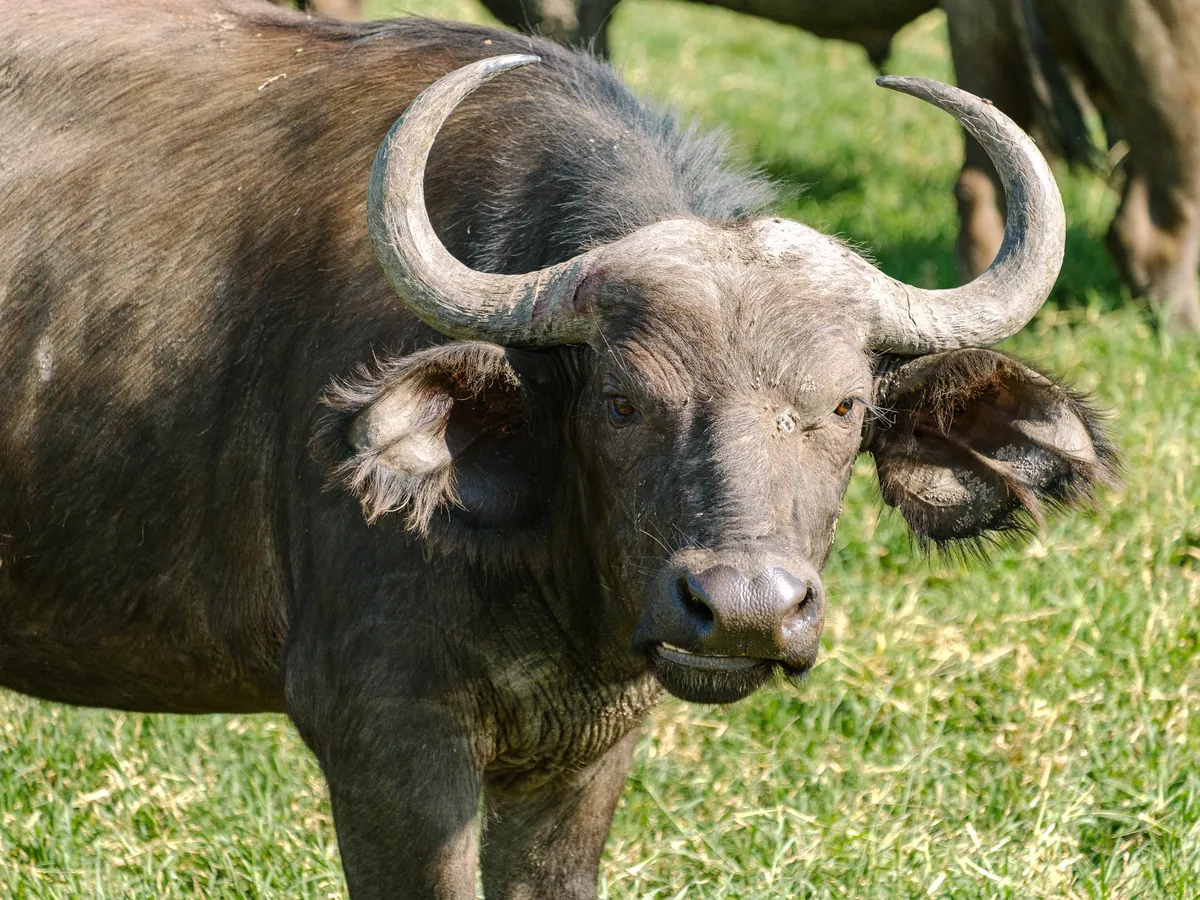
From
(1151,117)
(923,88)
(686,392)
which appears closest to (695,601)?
(686,392)

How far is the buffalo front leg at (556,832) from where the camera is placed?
495 cm

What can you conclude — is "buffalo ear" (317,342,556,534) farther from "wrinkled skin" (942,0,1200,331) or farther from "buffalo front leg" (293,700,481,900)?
"wrinkled skin" (942,0,1200,331)

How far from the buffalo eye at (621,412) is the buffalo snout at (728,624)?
1.38 ft

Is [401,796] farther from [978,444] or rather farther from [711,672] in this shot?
[978,444]

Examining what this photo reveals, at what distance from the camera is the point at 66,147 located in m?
4.80

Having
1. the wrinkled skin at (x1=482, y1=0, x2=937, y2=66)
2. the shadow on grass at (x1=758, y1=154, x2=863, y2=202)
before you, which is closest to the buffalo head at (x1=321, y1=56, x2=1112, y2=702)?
the wrinkled skin at (x1=482, y1=0, x2=937, y2=66)

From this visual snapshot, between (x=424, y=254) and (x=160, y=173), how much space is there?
1.21 metres

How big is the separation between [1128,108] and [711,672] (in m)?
6.64

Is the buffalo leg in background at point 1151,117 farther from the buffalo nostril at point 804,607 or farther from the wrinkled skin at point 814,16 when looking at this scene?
the buffalo nostril at point 804,607

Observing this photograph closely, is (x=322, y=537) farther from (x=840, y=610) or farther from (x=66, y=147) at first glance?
(x=840, y=610)

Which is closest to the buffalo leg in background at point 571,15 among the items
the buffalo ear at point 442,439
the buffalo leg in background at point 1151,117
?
the buffalo leg in background at point 1151,117

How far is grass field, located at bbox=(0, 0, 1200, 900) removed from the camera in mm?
5168

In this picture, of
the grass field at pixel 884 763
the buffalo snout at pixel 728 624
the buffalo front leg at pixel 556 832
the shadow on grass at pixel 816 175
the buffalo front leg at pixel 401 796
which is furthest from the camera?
the shadow on grass at pixel 816 175

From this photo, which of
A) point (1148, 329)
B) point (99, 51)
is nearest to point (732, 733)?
point (99, 51)
